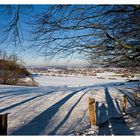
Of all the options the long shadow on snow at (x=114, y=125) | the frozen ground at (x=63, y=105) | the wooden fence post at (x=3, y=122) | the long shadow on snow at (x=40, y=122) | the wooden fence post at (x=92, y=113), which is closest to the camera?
the wooden fence post at (x=3, y=122)

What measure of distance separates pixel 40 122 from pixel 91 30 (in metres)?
1.30

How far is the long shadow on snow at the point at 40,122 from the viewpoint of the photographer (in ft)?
11.6

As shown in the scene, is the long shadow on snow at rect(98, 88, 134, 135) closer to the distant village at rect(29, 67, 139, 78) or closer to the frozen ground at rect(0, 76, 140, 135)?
the frozen ground at rect(0, 76, 140, 135)

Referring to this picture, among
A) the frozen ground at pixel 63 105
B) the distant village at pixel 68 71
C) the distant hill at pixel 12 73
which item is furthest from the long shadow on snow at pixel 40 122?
the distant village at pixel 68 71

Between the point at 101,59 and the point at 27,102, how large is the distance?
1.48 m

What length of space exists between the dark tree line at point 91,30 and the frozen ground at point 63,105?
38 centimetres

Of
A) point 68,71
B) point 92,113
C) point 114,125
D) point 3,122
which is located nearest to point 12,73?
point 68,71

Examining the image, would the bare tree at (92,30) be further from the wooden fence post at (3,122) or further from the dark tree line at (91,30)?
the wooden fence post at (3,122)

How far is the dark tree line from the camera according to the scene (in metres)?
3.41

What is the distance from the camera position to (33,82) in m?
3.96

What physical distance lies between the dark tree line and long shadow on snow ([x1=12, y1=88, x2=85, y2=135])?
85 cm
